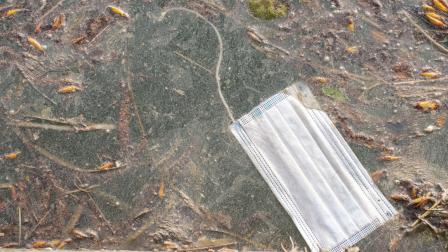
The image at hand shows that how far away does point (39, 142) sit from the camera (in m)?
3.07

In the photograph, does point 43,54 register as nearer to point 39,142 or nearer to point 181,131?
point 39,142

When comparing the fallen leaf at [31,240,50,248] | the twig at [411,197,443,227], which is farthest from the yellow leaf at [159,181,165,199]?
the twig at [411,197,443,227]

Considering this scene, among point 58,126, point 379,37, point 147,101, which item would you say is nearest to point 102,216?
point 58,126

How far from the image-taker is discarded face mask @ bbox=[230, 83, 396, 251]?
302cm

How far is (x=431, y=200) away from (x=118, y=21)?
264 centimetres

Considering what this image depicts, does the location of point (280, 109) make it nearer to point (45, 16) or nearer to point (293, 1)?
point (293, 1)

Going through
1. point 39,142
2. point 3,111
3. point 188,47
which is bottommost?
point 39,142

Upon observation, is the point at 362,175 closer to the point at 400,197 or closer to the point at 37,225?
the point at 400,197

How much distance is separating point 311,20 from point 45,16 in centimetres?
199

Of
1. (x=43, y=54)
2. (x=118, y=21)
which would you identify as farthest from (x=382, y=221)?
(x=43, y=54)

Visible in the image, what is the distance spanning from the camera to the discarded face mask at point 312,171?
9.92 feet

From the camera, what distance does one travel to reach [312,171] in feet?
10.0

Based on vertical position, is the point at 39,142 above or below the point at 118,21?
below

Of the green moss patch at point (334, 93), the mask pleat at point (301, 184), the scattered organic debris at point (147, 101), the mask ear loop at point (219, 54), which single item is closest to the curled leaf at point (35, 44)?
the scattered organic debris at point (147, 101)
